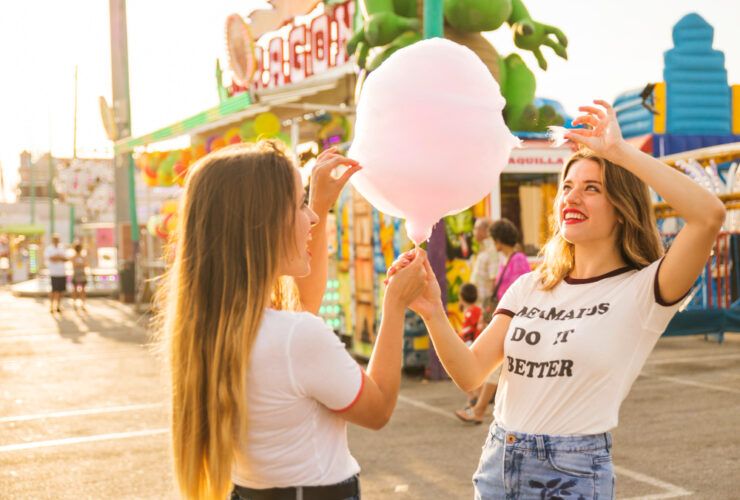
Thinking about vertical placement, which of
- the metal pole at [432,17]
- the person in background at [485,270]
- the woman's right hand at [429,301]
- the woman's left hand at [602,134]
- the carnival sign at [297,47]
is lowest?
the person in background at [485,270]

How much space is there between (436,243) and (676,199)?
18.8 ft

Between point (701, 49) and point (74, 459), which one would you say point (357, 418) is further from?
point (701, 49)

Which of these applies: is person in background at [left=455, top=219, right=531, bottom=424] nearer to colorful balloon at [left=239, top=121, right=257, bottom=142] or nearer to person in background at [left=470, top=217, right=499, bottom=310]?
person in background at [left=470, top=217, right=499, bottom=310]

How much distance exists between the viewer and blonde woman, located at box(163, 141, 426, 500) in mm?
1734

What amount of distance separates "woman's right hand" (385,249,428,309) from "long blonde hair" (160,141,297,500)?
33 cm

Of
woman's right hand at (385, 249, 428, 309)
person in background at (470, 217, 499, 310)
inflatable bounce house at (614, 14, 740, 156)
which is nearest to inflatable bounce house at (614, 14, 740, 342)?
inflatable bounce house at (614, 14, 740, 156)

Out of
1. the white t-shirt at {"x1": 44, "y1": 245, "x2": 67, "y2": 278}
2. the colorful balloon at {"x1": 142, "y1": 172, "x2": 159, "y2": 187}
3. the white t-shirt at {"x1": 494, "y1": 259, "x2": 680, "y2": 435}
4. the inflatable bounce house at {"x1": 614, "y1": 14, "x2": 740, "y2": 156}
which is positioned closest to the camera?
the white t-shirt at {"x1": 494, "y1": 259, "x2": 680, "y2": 435}

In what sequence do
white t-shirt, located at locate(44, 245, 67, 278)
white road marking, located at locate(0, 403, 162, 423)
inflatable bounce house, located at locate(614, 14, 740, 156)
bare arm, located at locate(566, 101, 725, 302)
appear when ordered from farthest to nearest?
white t-shirt, located at locate(44, 245, 67, 278) < inflatable bounce house, located at locate(614, 14, 740, 156) < white road marking, located at locate(0, 403, 162, 423) < bare arm, located at locate(566, 101, 725, 302)

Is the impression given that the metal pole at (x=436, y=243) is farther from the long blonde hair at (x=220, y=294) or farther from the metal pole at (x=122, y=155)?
the metal pole at (x=122, y=155)

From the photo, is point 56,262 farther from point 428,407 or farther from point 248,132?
point 428,407

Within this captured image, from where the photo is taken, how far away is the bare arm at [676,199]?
78.8 inches

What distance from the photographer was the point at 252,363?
1.74m

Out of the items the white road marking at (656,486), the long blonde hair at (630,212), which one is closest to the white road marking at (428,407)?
the white road marking at (656,486)

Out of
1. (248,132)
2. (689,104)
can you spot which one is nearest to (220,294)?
(248,132)
